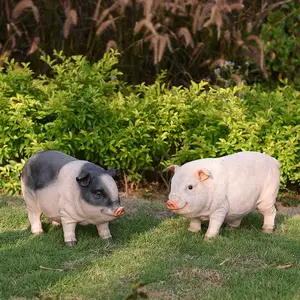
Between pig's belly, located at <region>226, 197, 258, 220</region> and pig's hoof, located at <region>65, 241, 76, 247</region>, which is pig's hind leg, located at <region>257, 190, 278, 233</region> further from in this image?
pig's hoof, located at <region>65, 241, 76, 247</region>

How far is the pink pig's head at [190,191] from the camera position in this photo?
213 inches

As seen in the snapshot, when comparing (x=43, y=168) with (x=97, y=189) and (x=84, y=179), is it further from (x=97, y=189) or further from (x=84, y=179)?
(x=97, y=189)

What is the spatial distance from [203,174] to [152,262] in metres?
0.88

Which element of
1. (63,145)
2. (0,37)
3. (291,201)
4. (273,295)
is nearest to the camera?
(273,295)

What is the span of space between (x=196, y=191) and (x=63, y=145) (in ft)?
6.98

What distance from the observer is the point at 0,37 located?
31.4 feet

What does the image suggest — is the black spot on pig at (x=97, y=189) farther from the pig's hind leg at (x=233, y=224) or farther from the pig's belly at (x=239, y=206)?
the pig's hind leg at (x=233, y=224)

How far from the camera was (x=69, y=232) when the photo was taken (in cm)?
545

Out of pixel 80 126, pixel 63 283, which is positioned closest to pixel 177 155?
pixel 80 126

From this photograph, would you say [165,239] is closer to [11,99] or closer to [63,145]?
[63,145]

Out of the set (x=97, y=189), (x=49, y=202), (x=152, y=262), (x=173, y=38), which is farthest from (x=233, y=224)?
(x=173, y=38)

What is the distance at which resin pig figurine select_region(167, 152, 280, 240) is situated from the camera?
546 centimetres

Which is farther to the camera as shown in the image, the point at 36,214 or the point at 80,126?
the point at 80,126

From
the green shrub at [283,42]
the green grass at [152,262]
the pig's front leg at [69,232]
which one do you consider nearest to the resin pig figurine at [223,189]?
the green grass at [152,262]
